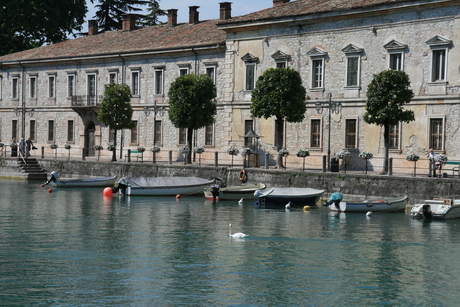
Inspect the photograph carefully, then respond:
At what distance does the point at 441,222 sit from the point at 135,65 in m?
29.4

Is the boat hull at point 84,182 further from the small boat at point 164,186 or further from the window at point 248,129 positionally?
the window at point 248,129

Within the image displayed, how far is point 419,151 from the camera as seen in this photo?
39469 mm

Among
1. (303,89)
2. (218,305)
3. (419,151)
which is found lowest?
(218,305)

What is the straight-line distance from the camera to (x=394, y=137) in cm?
4056

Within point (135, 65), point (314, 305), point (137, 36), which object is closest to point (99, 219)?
point (314, 305)

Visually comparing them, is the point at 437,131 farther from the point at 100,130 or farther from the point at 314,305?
the point at 100,130

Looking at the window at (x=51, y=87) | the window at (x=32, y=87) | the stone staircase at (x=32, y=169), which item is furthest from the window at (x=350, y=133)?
the window at (x=32, y=87)

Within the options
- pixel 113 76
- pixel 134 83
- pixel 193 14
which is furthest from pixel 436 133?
pixel 113 76

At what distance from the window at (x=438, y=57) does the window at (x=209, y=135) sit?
16243mm

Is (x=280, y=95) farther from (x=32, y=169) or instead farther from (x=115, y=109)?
(x=32, y=169)

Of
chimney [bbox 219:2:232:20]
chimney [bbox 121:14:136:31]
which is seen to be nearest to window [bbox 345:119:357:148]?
chimney [bbox 219:2:232:20]

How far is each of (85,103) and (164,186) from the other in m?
18.9

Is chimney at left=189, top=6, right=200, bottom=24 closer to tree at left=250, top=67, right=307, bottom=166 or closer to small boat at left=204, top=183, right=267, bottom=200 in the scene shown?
tree at left=250, top=67, right=307, bottom=166

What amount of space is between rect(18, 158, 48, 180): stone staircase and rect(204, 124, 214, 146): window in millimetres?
10616
